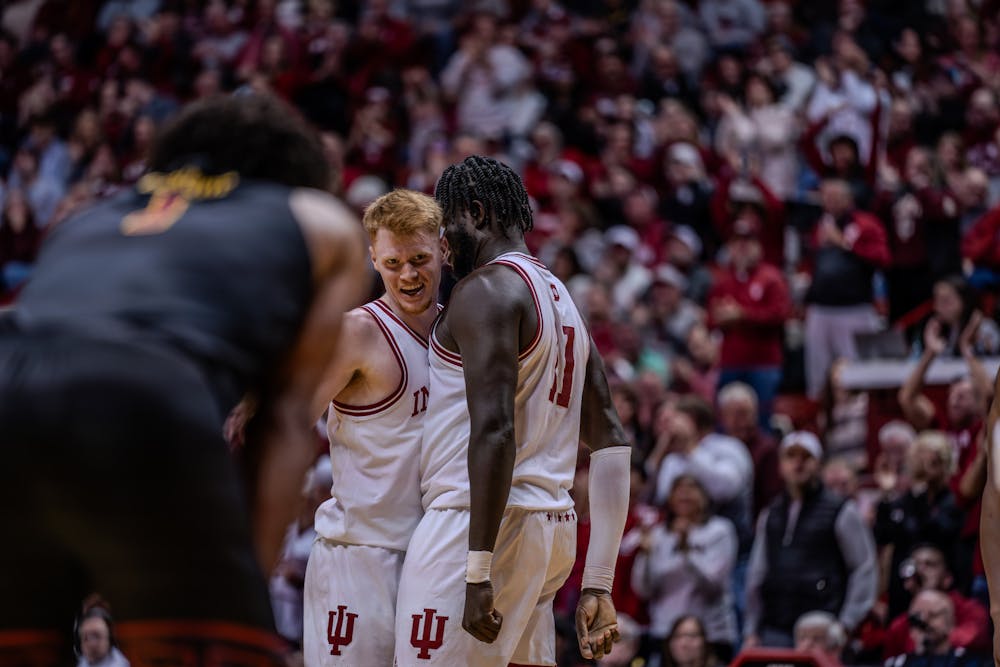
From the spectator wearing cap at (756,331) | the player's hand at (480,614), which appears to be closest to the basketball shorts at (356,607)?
the player's hand at (480,614)

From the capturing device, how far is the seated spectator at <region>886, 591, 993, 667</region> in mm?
8789

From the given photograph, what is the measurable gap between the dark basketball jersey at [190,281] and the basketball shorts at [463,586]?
2.09 m

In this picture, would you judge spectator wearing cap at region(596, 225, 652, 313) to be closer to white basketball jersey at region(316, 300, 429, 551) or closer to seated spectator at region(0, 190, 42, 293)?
seated spectator at region(0, 190, 42, 293)

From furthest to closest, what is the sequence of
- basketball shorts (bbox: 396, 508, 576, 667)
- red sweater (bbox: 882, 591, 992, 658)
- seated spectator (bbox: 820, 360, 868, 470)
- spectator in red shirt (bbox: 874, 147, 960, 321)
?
spectator in red shirt (bbox: 874, 147, 960, 321), seated spectator (bbox: 820, 360, 868, 470), red sweater (bbox: 882, 591, 992, 658), basketball shorts (bbox: 396, 508, 576, 667)

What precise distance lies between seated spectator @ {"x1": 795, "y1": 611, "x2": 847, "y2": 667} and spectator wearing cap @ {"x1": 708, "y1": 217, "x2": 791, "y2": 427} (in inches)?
167

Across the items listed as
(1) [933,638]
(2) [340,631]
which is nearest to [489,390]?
(2) [340,631]

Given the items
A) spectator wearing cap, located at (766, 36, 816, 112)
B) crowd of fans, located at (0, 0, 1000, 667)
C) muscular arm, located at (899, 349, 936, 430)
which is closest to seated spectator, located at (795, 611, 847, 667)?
crowd of fans, located at (0, 0, 1000, 667)

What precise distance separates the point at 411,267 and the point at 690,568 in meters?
5.14

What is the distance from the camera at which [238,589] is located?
2957 mm

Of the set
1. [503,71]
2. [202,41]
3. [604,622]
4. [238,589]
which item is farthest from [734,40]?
[238,589]

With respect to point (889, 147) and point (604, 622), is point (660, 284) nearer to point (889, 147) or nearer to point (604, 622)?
→ point (889, 147)

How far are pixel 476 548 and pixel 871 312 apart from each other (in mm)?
9423

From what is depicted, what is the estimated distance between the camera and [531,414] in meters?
5.41

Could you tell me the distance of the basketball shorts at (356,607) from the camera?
215 inches
